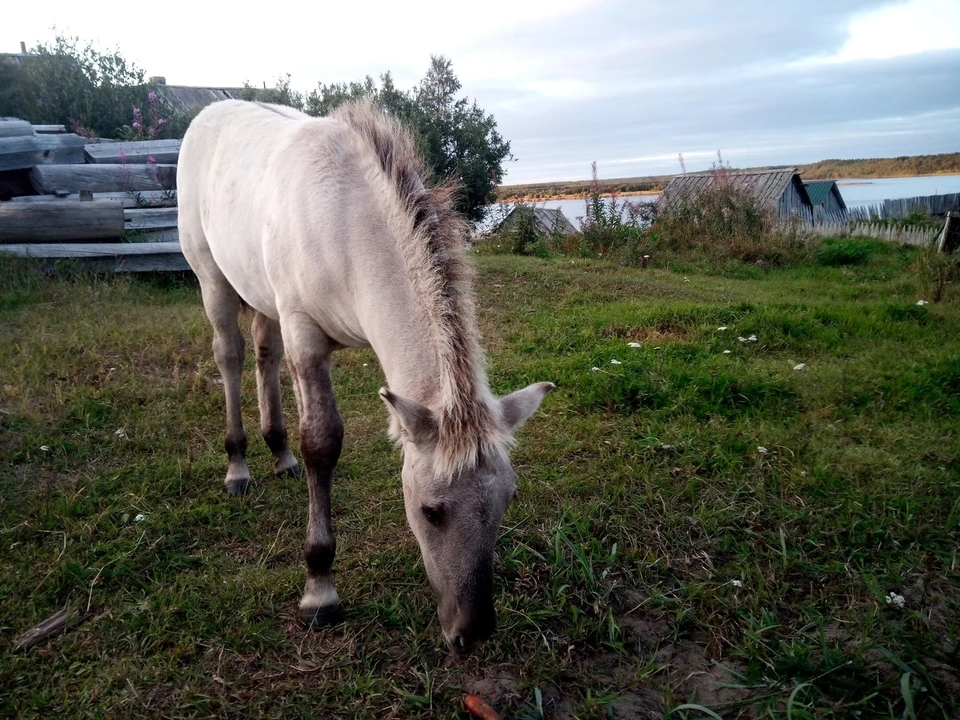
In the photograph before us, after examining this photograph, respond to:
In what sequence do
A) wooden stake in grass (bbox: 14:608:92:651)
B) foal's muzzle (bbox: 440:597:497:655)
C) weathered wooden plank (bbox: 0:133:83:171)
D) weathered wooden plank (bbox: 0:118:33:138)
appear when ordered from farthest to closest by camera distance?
weathered wooden plank (bbox: 0:118:33:138) → weathered wooden plank (bbox: 0:133:83:171) → wooden stake in grass (bbox: 14:608:92:651) → foal's muzzle (bbox: 440:597:497:655)

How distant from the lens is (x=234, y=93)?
21.3 metres

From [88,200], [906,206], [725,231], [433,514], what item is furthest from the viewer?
[906,206]

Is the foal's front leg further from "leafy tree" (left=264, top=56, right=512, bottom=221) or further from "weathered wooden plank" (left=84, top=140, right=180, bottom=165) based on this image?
"leafy tree" (left=264, top=56, right=512, bottom=221)

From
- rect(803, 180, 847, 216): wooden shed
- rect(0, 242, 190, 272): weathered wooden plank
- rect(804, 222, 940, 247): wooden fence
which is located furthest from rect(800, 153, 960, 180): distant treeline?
rect(0, 242, 190, 272): weathered wooden plank

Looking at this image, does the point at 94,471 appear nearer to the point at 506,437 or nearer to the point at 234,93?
the point at 506,437

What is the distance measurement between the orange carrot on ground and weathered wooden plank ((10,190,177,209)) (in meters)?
8.63

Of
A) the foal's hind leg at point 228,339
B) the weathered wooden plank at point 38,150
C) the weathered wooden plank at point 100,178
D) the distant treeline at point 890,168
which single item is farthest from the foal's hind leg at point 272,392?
the distant treeline at point 890,168

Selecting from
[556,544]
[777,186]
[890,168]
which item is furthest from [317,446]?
[890,168]

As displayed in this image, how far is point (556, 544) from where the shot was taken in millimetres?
3160

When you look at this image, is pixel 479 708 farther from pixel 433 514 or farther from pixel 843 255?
pixel 843 255

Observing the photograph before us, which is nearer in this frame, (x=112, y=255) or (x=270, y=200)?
(x=270, y=200)

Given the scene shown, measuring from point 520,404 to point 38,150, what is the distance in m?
9.37

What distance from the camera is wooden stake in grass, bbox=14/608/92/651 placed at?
2.67 metres

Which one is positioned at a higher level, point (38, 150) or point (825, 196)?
point (38, 150)
